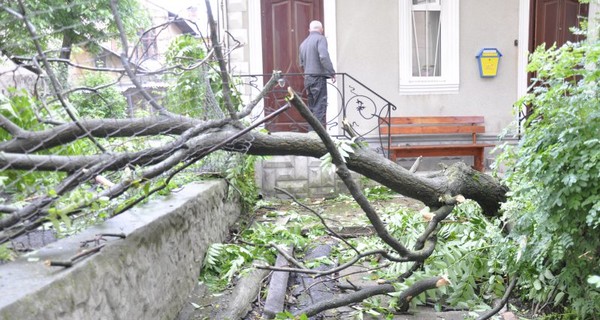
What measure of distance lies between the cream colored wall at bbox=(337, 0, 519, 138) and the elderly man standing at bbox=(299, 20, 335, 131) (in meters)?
0.93

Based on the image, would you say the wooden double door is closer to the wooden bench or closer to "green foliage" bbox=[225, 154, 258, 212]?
the wooden bench

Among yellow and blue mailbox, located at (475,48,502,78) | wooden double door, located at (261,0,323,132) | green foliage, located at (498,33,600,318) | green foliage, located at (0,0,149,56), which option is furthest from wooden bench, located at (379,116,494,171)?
green foliage, located at (498,33,600,318)

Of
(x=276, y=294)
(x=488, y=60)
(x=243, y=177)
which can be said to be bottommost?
(x=276, y=294)

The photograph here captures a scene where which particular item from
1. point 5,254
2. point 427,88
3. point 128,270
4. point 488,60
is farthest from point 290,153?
point 488,60

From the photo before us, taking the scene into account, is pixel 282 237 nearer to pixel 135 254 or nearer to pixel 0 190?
pixel 135 254

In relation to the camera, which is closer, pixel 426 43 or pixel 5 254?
pixel 5 254

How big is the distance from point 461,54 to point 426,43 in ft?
2.06

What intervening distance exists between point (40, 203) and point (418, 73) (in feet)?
25.1

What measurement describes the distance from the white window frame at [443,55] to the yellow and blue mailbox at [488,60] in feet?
1.27

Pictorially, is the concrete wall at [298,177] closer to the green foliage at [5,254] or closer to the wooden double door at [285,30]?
the wooden double door at [285,30]

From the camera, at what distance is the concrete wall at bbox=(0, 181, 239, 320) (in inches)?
78.5

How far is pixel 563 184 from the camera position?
306 cm

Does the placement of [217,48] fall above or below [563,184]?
above

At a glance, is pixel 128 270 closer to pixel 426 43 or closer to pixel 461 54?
pixel 426 43
